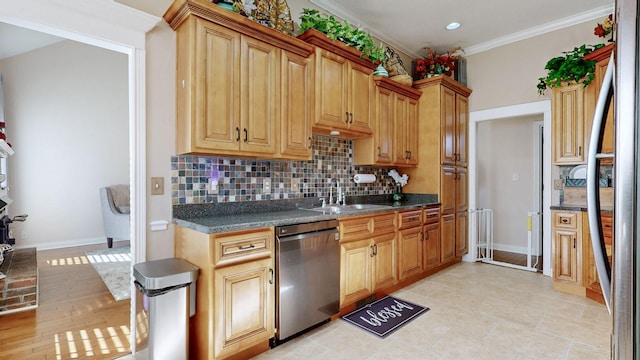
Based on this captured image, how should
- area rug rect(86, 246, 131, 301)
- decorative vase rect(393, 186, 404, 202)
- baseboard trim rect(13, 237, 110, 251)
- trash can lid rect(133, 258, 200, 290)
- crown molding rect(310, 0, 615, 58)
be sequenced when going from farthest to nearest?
baseboard trim rect(13, 237, 110, 251) < decorative vase rect(393, 186, 404, 202) < crown molding rect(310, 0, 615, 58) < area rug rect(86, 246, 131, 301) < trash can lid rect(133, 258, 200, 290)

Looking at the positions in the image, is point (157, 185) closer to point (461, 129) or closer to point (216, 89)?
point (216, 89)

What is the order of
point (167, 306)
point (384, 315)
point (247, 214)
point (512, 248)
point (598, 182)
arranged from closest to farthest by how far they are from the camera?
point (598, 182)
point (167, 306)
point (247, 214)
point (384, 315)
point (512, 248)

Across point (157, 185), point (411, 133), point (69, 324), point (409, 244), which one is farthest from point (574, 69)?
point (69, 324)

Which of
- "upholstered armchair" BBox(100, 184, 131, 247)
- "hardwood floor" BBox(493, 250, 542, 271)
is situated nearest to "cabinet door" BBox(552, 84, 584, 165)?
"hardwood floor" BBox(493, 250, 542, 271)

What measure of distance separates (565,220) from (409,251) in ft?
5.50

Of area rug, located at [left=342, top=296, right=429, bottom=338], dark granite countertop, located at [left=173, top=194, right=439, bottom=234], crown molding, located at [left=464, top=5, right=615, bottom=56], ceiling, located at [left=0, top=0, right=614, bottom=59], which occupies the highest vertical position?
ceiling, located at [left=0, top=0, right=614, bottom=59]

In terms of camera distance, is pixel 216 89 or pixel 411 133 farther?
pixel 411 133

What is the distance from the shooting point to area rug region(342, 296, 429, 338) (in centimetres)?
244

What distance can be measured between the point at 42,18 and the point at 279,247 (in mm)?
1915

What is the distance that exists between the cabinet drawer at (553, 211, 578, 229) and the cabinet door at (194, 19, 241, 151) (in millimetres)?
3425

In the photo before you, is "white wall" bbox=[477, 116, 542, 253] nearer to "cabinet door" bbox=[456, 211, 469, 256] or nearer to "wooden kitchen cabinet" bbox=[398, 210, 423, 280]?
"cabinet door" bbox=[456, 211, 469, 256]

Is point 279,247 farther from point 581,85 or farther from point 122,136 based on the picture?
point 122,136

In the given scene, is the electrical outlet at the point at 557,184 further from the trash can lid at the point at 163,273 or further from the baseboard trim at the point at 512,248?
the trash can lid at the point at 163,273

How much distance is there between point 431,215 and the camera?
3676 mm
